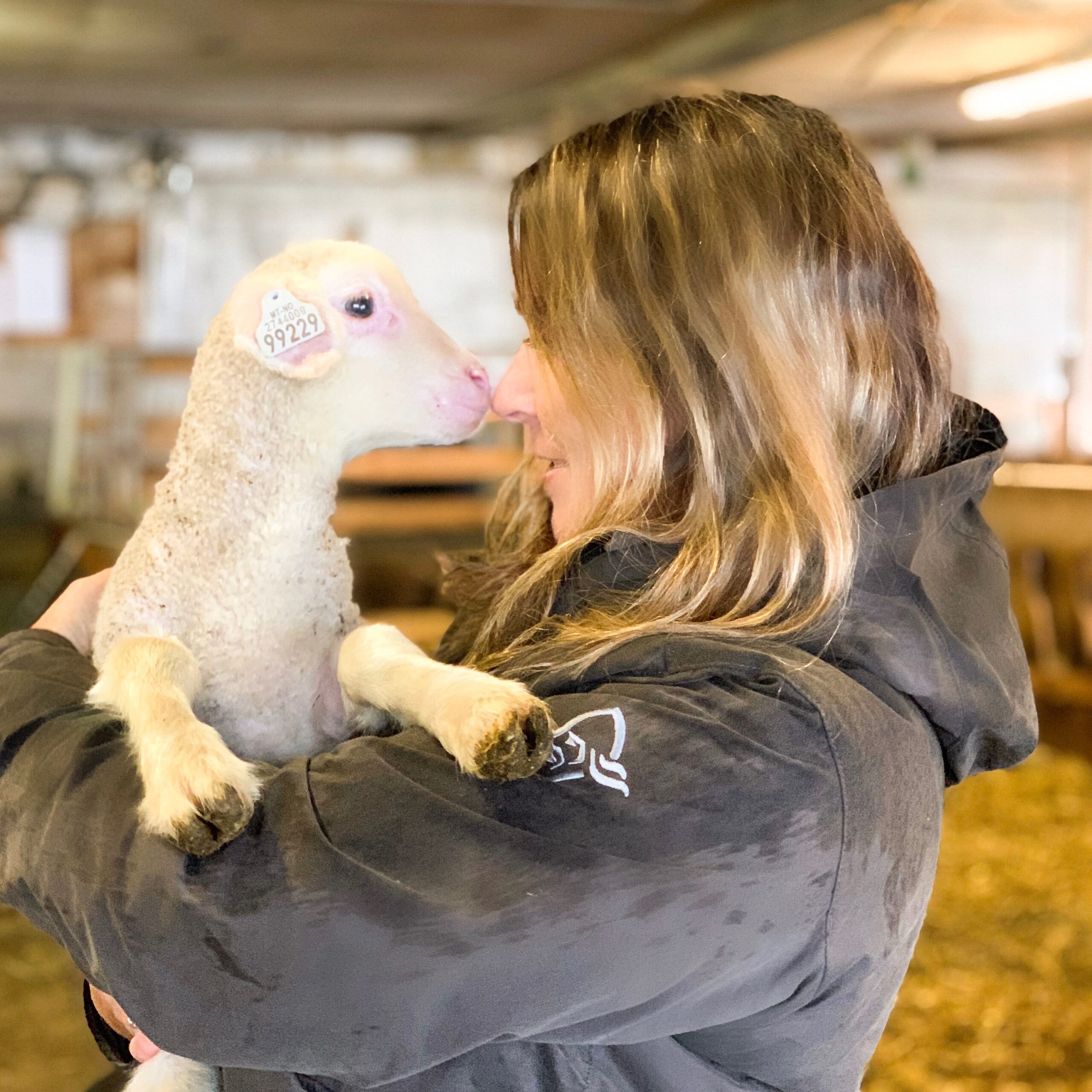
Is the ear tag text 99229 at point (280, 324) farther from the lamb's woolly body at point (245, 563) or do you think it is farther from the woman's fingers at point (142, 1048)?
the woman's fingers at point (142, 1048)

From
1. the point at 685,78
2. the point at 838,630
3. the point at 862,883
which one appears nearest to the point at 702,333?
the point at 838,630

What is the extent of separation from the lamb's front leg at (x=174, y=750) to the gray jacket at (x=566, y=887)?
0.02 m

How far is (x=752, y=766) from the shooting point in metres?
0.77

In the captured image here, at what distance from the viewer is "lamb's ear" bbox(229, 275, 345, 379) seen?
3.46 ft

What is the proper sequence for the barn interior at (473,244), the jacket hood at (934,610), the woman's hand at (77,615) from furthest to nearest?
1. the barn interior at (473,244)
2. the woman's hand at (77,615)
3. the jacket hood at (934,610)

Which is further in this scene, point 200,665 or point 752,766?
point 200,665

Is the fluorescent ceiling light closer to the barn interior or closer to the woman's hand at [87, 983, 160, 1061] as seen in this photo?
the barn interior

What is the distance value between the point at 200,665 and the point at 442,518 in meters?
3.55

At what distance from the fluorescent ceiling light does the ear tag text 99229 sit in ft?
15.7

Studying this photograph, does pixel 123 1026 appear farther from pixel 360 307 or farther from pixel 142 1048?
pixel 360 307

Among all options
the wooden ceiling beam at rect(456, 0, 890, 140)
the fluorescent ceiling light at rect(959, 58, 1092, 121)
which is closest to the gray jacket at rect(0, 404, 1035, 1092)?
the wooden ceiling beam at rect(456, 0, 890, 140)

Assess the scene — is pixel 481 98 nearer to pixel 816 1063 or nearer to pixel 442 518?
pixel 442 518

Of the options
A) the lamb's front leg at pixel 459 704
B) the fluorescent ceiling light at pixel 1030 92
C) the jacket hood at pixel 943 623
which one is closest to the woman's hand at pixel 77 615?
the lamb's front leg at pixel 459 704

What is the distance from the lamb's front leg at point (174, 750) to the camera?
2.50 feet
